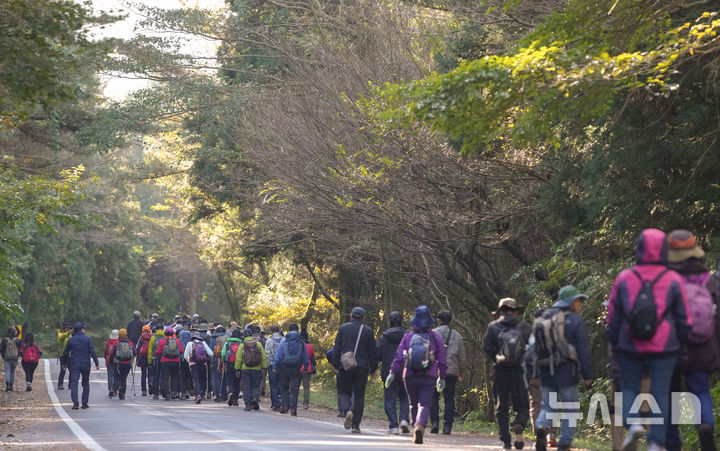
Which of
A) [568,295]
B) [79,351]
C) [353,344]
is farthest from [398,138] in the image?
[568,295]

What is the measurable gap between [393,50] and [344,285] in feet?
42.5

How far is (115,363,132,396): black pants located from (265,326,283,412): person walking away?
4449 millimetres

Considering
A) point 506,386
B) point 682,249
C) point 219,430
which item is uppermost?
point 682,249

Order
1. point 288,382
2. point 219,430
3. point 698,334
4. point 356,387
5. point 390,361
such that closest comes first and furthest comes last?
point 698,334, point 219,430, point 356,387, point 390,361, point 288,382

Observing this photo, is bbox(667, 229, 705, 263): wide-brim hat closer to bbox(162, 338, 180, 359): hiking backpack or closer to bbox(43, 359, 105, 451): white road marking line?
bbox(43, 359, 105, 451): white road marking line

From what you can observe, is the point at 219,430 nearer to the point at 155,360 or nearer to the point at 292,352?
the point at 292,352

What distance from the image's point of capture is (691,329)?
26.2 feet

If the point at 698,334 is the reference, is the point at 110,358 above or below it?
below

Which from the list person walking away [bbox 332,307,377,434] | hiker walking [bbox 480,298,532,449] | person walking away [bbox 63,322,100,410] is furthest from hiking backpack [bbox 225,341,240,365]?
hiker walking [bbox 480,298,532,449]

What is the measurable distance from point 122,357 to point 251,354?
4820 mm

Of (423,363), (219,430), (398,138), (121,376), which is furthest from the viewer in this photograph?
(121,376)

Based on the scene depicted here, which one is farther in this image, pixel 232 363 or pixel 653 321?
pixel 232 363

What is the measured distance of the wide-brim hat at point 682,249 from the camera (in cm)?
844

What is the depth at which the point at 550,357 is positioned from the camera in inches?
387
